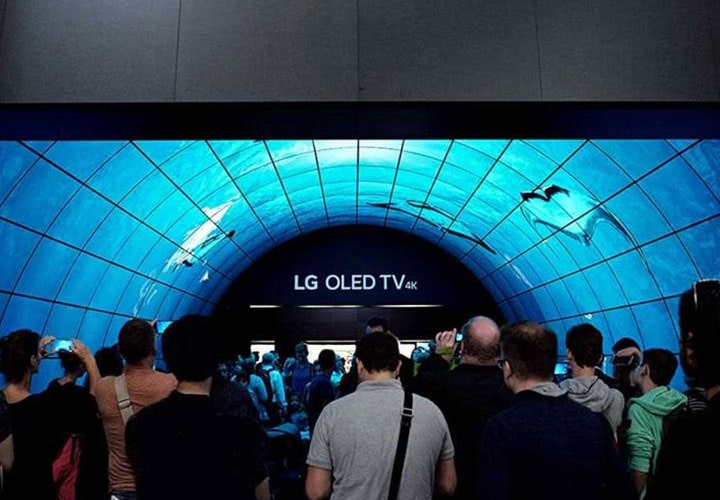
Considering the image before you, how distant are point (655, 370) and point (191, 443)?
394 cm

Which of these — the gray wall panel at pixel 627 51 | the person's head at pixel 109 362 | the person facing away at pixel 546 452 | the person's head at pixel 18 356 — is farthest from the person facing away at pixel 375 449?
the gray wall panel at pixel 627 51

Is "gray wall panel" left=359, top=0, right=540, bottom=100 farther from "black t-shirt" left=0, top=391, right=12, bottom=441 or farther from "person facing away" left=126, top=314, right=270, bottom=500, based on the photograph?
"black t-shirt" left=0, top=391, right=12, bottom=441

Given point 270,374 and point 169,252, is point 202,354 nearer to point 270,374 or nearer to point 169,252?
point 270,374

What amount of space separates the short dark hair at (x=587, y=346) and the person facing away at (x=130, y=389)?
9.81 ft

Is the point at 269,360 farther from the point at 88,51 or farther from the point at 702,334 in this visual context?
the point at 702,334

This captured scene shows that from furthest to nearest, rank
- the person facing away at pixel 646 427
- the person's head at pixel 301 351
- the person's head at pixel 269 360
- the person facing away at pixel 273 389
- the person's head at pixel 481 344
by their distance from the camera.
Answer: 1. the person's head at pixel 269 360
2. the person's head at pixel 301 351
3. the person facing away at pixel 273 389
4. the person facing away at pixel 646 427
5. the person's head at pixel 481 344

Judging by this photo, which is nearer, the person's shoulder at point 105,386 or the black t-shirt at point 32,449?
the black t-shirt at point 32,449

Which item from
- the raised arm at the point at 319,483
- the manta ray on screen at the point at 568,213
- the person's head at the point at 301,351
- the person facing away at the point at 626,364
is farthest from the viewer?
the manta ray on screen at the point at 568,213

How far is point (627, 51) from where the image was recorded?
18.7 feet

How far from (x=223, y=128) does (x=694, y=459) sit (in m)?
5.29

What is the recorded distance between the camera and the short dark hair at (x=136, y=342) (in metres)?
4.30

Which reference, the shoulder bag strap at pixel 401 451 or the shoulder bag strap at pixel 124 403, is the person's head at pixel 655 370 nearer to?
the shoulder bag strap at pixel 401 451

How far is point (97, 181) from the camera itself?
1403 cm

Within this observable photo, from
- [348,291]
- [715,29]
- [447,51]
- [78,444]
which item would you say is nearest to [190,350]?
[78,444]
